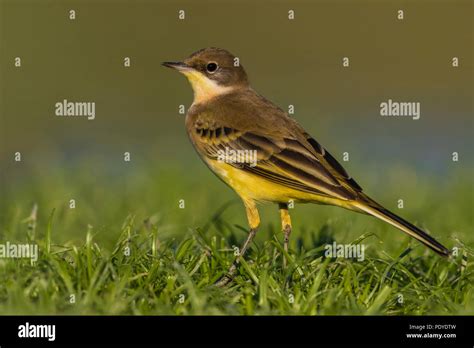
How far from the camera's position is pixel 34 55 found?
78.7 feet

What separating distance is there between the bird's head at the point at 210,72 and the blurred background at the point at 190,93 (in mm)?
2157

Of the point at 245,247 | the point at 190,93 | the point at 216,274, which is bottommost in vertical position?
the point at 216,274

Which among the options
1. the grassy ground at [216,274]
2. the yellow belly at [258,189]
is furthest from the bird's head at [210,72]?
the grassy ground at [216,274]

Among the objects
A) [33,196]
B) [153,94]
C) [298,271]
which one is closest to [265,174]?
[298,271]

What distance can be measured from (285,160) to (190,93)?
48.5ft

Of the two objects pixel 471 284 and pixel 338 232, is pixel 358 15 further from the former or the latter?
pixel 471 284

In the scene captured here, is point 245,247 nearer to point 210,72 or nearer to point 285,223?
point 285,223

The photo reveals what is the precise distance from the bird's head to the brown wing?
2.72ft

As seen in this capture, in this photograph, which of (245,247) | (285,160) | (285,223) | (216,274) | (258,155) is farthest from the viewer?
(285,223)

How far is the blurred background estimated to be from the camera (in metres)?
13.2

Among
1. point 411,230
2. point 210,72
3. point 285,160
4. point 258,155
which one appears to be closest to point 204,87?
point 210,72

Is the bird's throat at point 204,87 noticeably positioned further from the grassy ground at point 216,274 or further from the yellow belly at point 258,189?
the grassy ground at point 216,274

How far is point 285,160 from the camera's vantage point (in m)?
8.90

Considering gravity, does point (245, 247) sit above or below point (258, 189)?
below
